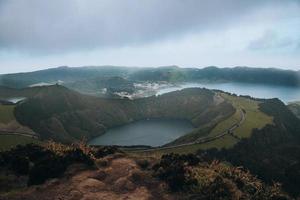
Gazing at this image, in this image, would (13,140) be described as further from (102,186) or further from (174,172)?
(174,172)

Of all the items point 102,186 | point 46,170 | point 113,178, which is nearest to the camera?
point 102,186

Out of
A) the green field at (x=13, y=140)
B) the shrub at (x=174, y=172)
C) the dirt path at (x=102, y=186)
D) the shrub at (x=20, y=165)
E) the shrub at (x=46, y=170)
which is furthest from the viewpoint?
the green field at (x=13, y=140)

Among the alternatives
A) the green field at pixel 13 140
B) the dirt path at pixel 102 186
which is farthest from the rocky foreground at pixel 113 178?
the green field at pixel 13 140

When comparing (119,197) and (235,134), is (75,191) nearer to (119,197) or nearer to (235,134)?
(119,197)

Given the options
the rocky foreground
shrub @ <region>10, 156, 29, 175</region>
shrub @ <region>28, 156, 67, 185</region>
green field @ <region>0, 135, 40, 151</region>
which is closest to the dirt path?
the rocky foreground

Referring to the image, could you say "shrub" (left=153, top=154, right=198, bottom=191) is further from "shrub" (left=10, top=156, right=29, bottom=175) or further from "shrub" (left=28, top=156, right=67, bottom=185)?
"shrub" (left=10, top=156, right=29, bottom=175)

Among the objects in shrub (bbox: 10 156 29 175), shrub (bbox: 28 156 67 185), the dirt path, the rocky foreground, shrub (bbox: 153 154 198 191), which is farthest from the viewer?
shrub (bbox: 10 156 29 175)

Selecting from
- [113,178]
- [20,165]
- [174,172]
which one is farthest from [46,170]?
[174,172]

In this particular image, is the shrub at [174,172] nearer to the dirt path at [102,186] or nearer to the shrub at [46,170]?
the dirt path at [102,186]

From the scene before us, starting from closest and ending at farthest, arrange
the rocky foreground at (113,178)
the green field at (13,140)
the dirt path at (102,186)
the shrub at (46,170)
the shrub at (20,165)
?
the dirt path at (102,186) → the rocky foreground at (113,178) → the shrub at (46,170) → the shrub at (20,165) → the green field at (13,140)

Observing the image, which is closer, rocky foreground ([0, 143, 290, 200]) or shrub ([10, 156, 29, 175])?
rocky foreground ([0, 143, 290, 200])

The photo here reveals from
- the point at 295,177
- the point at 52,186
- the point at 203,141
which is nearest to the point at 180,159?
the point at 52,186
